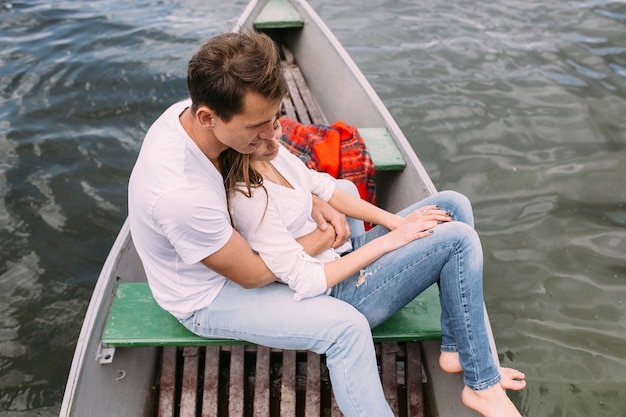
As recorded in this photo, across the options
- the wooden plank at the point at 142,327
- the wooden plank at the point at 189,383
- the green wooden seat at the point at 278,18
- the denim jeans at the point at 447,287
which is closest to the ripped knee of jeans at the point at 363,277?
the denim jeans at the point at 447,287

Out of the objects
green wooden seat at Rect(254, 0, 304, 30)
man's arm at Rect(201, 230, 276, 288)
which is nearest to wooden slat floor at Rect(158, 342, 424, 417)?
man's arm at Rect(201, 230, 276, 288)

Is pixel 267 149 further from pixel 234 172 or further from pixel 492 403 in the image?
pixel 492 403

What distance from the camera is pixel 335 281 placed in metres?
1.90

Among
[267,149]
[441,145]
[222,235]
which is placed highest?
[267,149]

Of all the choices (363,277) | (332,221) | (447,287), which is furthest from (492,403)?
(332,221)

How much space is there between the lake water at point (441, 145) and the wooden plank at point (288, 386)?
1460 mm

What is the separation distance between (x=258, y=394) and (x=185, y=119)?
1.33 metres

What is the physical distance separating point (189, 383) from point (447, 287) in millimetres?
1253

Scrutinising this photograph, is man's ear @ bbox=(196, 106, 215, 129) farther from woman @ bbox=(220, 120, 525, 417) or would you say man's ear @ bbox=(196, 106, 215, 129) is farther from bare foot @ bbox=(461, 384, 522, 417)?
bare foot @ bbox=(461, 384, 522, 417)

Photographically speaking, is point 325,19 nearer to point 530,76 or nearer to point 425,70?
point 425,70

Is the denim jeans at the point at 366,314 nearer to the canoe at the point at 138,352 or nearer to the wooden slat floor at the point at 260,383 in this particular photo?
the canoe at the point at 138,352

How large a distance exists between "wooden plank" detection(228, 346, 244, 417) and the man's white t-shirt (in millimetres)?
815

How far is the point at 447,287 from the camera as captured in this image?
1.94m

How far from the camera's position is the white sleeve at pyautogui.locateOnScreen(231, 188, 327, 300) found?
5.93ft
